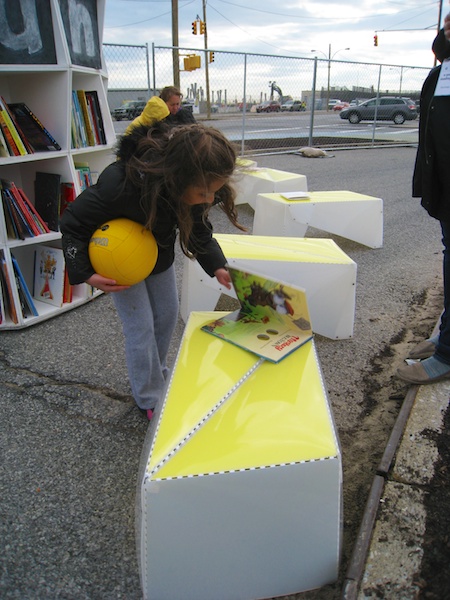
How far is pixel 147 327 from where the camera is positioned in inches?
94.9

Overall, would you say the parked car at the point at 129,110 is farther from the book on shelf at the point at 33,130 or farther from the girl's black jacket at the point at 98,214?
the girl's black jacket at the point at 98,214

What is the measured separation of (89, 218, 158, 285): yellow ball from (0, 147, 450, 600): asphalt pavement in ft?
3.02

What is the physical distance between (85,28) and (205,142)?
8.76 ft

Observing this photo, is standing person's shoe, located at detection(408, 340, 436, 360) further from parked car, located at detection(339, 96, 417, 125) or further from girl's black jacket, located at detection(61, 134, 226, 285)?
parked car, located at detection(339, 96, 417, 125)

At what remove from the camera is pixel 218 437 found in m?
1.65

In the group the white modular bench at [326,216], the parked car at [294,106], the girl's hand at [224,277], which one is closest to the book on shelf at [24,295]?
the girl's hand at [224,277]

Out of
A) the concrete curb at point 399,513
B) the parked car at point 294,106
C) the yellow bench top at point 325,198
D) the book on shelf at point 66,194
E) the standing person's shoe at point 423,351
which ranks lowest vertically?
the concrete curb at point 399,513

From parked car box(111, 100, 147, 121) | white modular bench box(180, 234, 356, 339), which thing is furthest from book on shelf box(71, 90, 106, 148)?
parked car box(111, 100, 147, 121)

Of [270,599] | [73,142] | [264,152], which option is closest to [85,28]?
[73,142]

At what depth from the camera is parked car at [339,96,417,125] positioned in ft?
74.2

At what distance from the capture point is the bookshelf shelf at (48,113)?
3.44 metres

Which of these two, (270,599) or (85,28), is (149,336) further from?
(85,28)

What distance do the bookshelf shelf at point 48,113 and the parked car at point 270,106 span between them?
1004 centimetres

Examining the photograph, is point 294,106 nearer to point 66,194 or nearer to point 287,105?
point 287,105
